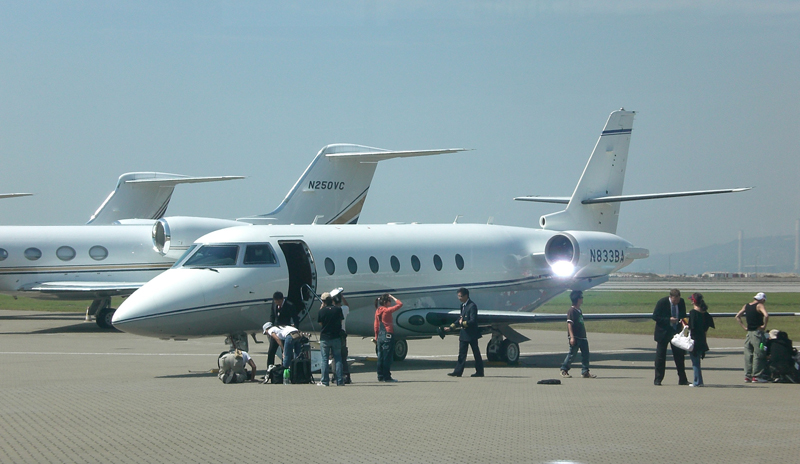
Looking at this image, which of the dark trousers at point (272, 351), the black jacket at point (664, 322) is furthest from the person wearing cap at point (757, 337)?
the dark trousers at point (272, 351)

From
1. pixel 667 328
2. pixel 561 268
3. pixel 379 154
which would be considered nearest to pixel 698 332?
pixel 667 328

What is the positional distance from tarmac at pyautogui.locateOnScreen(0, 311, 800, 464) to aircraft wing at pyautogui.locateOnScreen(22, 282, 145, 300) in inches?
508

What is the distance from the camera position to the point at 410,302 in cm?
2145

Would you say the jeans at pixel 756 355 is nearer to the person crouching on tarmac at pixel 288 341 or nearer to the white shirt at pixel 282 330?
the person crouching on tarmac at pixel 288 341

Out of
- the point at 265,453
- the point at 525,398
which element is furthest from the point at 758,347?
the point at 265,453

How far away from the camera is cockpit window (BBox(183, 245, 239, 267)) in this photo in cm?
1844

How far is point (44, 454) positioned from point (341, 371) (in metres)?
6.97

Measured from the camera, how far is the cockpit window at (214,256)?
18.4 m

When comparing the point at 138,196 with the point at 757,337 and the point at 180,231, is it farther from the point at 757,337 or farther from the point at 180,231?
the point at 757,337

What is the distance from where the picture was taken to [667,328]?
15.7 meters

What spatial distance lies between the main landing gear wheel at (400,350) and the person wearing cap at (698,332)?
766 cm

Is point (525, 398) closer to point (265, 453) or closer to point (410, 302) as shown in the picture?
point (265, 453)

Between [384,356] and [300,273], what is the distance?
4.07m

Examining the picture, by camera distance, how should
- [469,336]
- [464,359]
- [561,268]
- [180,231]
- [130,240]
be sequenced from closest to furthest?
[464,359], [469,336], [561,268], [180,231], [130,240]
